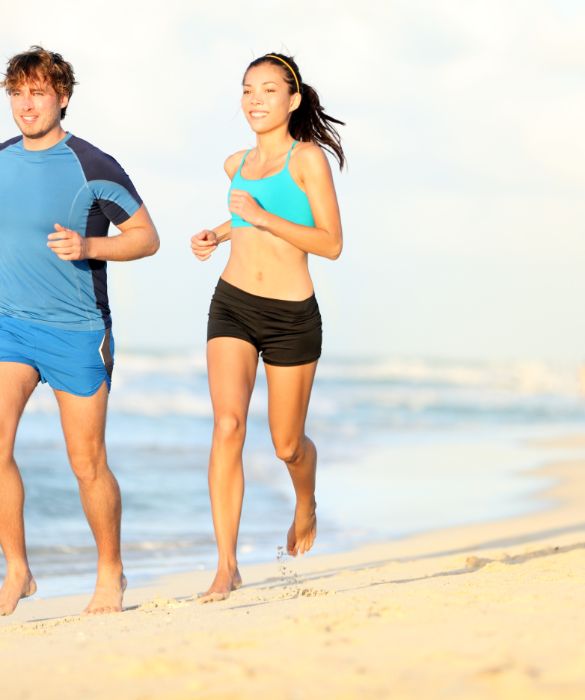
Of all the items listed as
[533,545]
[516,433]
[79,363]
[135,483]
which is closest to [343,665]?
[79,363]

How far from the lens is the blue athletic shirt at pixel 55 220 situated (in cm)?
489

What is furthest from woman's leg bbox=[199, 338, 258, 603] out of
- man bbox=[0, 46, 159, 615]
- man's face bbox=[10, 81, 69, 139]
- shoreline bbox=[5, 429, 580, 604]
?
shoreline bbox=[5, 429, 580, 604]

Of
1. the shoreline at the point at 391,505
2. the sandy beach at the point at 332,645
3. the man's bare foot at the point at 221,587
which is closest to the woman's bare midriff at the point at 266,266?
the man's bare foot at the point at 221,587

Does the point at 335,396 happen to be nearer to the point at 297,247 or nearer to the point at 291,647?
the point at 297,247

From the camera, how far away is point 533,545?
7.29 meters

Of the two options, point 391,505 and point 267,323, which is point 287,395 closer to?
point 267,323

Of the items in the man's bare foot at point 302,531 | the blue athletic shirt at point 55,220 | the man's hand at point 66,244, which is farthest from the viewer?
the man's bare foot at point 302,531

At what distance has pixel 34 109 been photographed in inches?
196

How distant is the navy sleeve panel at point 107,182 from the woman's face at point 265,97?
644 millimetres

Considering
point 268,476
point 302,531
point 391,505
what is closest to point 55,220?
point 302,531

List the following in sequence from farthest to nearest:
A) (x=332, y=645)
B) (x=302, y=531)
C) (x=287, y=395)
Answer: (x=302, y=531) → (x=287, y=395) → (x=332, y=645)

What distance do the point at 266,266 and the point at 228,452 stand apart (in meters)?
0.79

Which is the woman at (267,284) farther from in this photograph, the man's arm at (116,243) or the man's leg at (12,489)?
the man's leg at (12,489)

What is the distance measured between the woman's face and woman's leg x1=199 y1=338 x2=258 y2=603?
995 millimetres
